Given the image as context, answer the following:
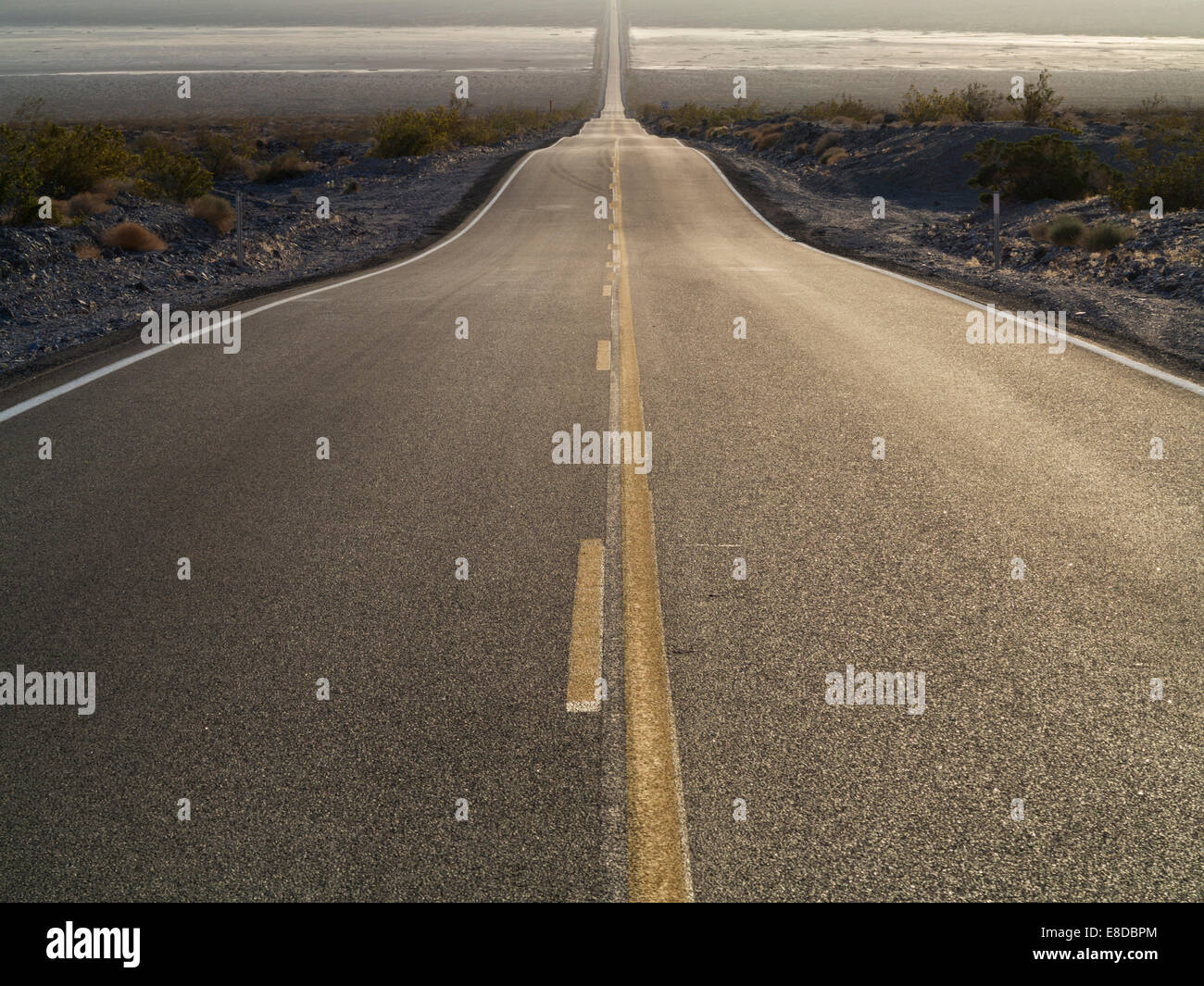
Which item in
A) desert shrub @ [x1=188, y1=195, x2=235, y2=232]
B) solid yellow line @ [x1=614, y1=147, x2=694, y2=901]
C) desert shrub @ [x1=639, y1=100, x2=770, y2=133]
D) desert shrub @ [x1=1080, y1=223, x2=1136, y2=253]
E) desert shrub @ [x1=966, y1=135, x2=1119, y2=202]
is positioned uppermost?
desert shrub @ [x1=639, y1=100, x2=770, y2=133]

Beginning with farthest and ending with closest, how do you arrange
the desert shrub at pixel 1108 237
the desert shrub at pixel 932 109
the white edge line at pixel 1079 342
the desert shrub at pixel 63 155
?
the desert shrub at pixel 932 109
the desert shrub at pixel 63 155
the desert shrub at pixel 1108 237
the white edge line at pixel 1079 342

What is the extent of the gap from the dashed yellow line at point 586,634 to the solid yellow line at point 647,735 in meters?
0.12

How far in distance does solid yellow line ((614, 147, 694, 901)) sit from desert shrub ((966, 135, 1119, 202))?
70.8 feet

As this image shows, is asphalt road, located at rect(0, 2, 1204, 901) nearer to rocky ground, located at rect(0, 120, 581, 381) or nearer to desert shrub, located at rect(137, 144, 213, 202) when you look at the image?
rocky ground, located at rect(0, 120, 581, 381)

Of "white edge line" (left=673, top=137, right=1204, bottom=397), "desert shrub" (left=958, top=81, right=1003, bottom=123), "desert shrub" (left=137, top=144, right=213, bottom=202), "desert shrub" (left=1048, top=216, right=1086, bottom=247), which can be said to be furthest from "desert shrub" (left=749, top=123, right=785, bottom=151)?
"desert shrub" (left=1048, top=216, right=1086, bottom=247)

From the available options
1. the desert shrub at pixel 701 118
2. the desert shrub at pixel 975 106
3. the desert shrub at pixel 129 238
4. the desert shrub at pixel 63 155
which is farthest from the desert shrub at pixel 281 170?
the desert shrub at pixel 701 118

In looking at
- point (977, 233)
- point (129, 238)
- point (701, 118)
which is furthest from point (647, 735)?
point (701, 118)

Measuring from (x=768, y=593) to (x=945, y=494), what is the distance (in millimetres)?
1914

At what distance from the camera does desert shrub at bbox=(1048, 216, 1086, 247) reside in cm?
1848

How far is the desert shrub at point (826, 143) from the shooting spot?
4294 cm

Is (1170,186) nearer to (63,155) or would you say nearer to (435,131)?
(63,155)

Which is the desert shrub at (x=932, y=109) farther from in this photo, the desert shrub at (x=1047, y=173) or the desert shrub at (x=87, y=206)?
the desert shrub at (x=87, y=206)

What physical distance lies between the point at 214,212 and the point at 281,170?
21.2 m

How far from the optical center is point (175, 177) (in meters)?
24.0
